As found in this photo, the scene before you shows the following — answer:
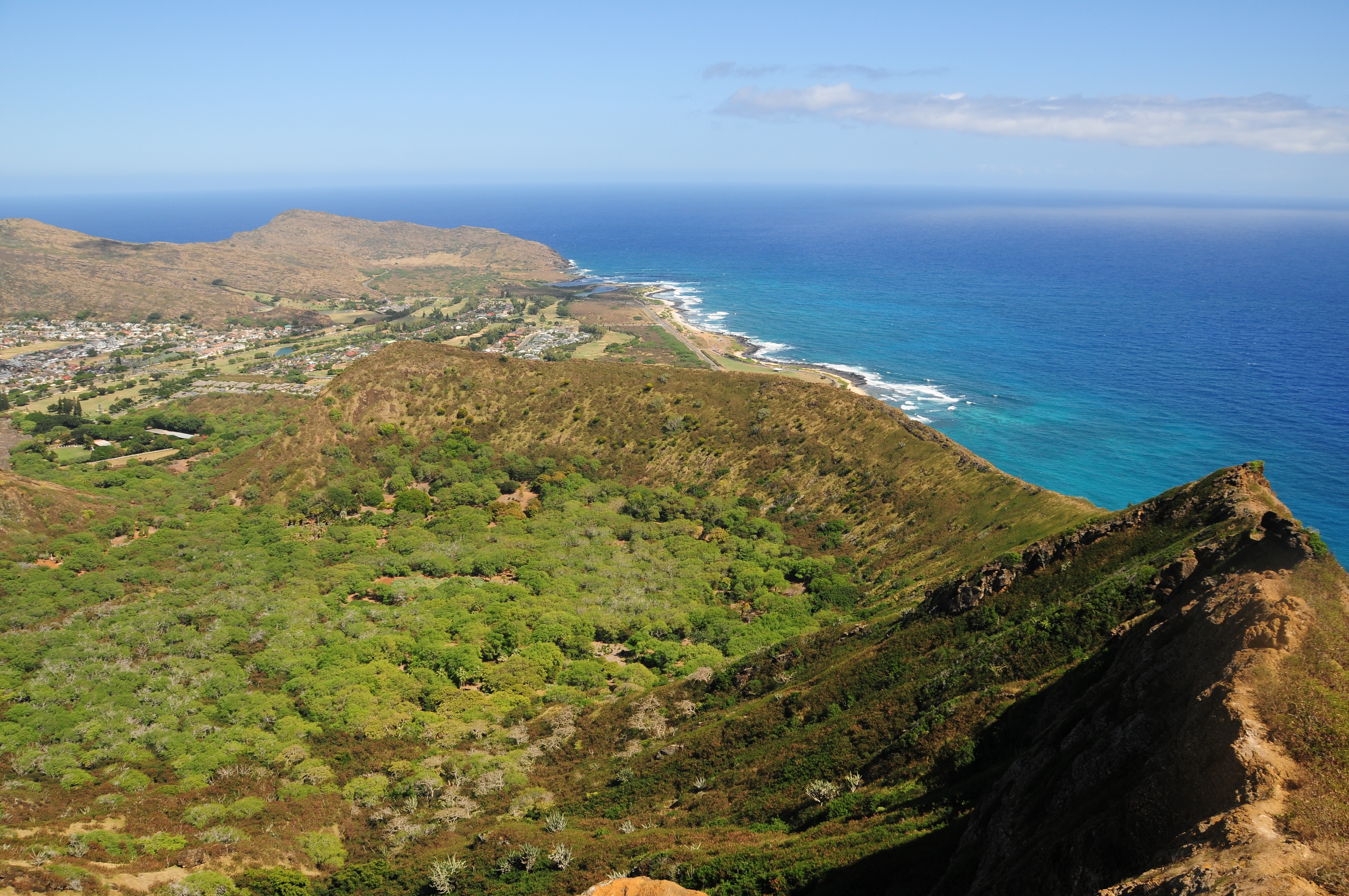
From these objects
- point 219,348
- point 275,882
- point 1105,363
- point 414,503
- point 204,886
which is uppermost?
point 1105,363

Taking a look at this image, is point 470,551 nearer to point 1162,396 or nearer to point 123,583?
point 123,583

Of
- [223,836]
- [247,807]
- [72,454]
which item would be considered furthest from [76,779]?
[72,454]

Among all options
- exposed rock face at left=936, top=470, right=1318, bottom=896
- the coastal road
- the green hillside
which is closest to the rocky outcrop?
the green hillside

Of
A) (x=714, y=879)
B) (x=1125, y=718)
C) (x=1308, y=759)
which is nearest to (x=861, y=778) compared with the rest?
(x=714, y=879)

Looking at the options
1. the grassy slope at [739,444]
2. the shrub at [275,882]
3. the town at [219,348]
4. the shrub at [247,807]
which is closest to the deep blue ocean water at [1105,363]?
the grassy slope at [739,444]

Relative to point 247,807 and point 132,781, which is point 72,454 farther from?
point 247,807

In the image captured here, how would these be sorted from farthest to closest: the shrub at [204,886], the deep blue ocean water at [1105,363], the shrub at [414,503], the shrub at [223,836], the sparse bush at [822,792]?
1. the deep blue ocean water at [1105,363]
2. the shrub at [414,503]
3. the shrub at [223,836]
4. the shrub at [204,886]
5. the sparse bush at [822,792]

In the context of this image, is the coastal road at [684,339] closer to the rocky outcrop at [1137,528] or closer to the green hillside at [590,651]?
the green hillside at [590,651]
